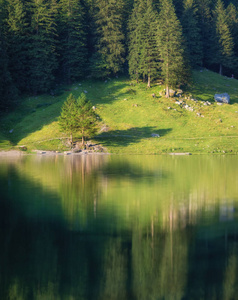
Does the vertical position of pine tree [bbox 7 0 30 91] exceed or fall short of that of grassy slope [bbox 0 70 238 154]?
it exceeds it

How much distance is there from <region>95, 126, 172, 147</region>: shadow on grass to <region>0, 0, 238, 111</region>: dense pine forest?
1720cm

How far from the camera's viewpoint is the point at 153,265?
11.8 metres

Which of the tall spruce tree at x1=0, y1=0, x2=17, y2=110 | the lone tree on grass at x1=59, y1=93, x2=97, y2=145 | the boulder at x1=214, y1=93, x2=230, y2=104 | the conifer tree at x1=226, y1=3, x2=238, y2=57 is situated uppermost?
the conifer tree at x1=226, y1=3, x2=238, y2=57

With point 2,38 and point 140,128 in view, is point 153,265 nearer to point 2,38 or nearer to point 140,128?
point 140,128

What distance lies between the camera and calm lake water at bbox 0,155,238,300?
33.9 ft

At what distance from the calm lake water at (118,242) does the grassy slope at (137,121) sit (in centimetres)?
3724

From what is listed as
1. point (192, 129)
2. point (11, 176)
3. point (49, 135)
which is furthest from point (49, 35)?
point (11, 176)

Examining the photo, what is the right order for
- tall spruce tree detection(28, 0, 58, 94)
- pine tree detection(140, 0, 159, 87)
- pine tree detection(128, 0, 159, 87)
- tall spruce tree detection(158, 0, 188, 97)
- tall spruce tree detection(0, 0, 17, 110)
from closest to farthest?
1. tall spruce tree detection(0, 0, 17, 110)
2. tall spruce tree detection(158, 0, 188, 97)
3. tall spruce tree detection(28, 0, 58, 94)
4. pine tree detection(140, 0, 159, 87)
5. pine tree detection(128, 0, 159, 87)

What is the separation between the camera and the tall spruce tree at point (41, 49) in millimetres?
86500

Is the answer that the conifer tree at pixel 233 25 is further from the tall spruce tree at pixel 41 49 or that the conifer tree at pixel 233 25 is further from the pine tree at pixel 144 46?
the tall spruce tree at pixel 41 49

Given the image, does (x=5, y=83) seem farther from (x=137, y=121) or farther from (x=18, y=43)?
(x=137, y=121)

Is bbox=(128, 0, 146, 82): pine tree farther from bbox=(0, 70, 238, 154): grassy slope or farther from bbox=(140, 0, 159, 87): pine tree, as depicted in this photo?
bbox=(0, 70, 238, 154): grassy slope

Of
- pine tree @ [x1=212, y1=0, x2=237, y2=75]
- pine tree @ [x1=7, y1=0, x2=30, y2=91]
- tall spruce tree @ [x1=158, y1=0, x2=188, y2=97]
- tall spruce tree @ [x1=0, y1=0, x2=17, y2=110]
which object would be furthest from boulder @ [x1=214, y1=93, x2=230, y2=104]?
tall spruce tree @ [x1=0, y1=0, x2=17, y2=110]

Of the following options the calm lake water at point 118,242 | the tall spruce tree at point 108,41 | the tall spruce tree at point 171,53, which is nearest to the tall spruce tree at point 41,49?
the tall spruce tree at point 108,41
